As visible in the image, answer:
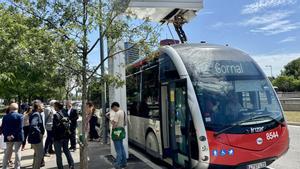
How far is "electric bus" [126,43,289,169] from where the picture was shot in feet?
23.8

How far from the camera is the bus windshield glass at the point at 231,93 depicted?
7.49 m

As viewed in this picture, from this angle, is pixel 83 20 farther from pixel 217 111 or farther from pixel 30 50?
pixel 217 111

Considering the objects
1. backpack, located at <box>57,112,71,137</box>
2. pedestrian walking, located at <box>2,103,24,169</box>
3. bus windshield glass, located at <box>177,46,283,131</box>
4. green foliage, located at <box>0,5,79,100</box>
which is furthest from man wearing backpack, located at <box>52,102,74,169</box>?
bus windshield glass, located at <box>177,46,283,131</box>

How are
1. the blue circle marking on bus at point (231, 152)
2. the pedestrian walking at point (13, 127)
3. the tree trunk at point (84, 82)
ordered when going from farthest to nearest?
the pedestrian walking at point (13, 127)
the blue circle marking on bus at point (231, 152)
the tree trunk at point (84, 82)

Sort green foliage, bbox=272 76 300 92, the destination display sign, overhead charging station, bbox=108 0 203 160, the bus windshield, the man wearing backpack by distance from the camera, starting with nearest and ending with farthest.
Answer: the bus windshield < the destination display sign < the man wearing backpack < overhead charging station, bbox=108 0 203 160 < green foliage, bbox=272 76 300 92

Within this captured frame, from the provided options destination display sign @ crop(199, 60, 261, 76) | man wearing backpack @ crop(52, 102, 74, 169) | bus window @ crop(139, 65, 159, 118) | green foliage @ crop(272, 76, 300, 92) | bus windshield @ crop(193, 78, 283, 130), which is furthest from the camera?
green foliage @ crop(272, 76, 300, 92)

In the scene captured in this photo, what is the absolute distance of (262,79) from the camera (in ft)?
26.9

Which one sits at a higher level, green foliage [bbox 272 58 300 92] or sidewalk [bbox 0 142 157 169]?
green foliage [bbox 272 58 300 92]

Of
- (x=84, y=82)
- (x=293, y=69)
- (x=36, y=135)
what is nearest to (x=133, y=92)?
(x=36, y=135)

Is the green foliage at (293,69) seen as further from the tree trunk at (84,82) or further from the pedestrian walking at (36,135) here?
the tree trunk at (84,82)

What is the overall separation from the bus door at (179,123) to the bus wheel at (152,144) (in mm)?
1251

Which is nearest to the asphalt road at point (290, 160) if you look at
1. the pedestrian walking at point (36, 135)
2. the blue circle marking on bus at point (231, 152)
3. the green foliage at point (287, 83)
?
the blue circle marking on bus at point (231, 152)

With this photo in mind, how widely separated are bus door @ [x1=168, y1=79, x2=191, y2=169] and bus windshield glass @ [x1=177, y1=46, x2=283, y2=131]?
1.43 feet

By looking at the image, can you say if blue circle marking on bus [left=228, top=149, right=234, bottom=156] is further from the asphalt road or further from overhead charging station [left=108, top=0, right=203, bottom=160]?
→ overhead charging station [left=108, top=0, right=203, bottom=160]
